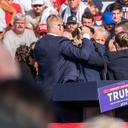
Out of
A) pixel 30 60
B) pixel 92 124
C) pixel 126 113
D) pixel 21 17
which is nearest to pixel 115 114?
pixel 126 113

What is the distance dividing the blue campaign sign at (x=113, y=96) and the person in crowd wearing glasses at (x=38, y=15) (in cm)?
249

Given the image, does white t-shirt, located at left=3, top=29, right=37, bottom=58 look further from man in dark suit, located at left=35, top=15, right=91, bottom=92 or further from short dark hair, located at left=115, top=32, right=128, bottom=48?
short dark hair, located at left=115, top=32, right=128, bottom=48

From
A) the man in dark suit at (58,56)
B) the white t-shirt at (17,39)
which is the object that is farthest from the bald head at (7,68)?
the white t-shirt at (17,39)

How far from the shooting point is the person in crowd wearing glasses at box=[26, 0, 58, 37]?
852cm

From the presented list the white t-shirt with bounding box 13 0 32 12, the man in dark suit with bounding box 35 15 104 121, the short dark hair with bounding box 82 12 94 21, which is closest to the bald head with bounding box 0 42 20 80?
the man in dark suit with bounding box 35 15 104 121

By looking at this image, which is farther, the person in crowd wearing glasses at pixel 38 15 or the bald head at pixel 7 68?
the person in crowd wearing glasses at pixel 38 15

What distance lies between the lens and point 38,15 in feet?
29.2

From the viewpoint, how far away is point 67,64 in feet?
21.5

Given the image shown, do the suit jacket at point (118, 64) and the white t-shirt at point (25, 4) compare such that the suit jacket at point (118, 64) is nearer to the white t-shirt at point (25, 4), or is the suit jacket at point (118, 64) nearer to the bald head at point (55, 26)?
the bald head at point (55, 26)

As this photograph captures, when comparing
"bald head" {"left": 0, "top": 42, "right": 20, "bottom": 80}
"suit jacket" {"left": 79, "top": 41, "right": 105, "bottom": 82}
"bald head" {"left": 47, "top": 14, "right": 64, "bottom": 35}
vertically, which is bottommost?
"suit jacket" {"left": 79, "top": 41, "right": 105, "bottom": 82}

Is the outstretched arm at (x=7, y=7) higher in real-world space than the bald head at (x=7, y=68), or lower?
lower

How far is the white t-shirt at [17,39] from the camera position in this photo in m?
7.75

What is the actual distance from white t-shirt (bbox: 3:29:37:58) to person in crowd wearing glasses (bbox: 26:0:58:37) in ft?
0.78

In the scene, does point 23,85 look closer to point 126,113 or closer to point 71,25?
A: point 126,113
